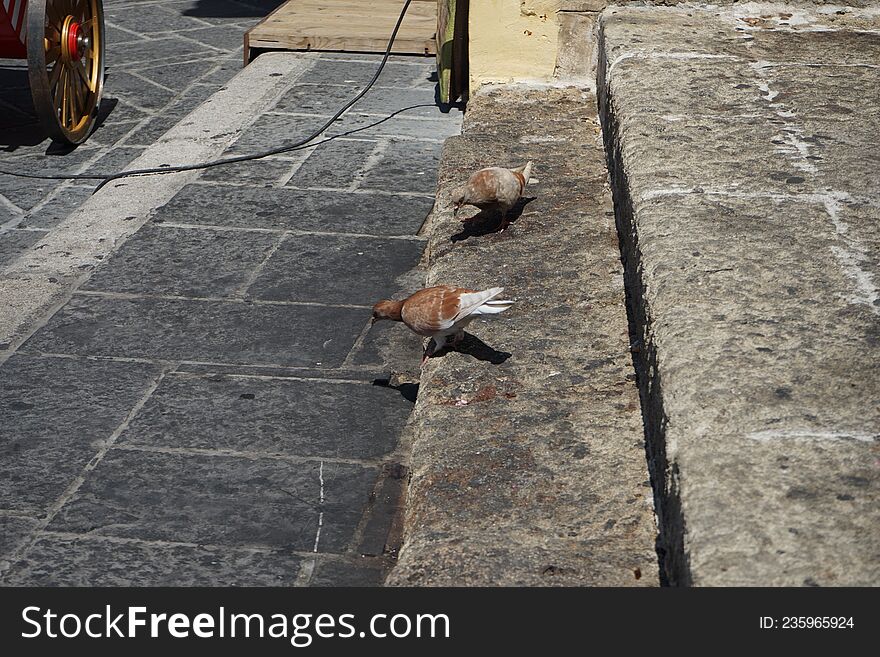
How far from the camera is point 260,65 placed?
22.1ft

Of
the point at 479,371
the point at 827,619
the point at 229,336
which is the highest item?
the point at 827,619

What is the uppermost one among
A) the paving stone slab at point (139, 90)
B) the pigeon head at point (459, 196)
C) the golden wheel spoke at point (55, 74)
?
the pigeon head at point (459, 196)

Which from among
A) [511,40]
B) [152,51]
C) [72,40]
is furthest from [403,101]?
[152,51]

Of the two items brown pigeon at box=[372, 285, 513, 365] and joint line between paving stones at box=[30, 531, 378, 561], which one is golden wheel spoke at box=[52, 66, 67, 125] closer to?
brown pigeon at box=[372, 285, 513, 365]

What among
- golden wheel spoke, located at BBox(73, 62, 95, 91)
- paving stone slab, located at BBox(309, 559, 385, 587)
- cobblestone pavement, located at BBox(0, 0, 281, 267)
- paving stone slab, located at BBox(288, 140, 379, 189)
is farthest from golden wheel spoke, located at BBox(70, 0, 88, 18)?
paving stone slab, located at BBox(309, 559, 385, 587)

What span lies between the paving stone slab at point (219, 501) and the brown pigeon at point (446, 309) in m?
0.40

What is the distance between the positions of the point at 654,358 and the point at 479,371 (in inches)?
23.5

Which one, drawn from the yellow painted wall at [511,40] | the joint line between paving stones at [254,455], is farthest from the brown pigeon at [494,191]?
the yellow painted wall at [511,40]

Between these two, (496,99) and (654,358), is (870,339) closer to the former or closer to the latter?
(654,358)

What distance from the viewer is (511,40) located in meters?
4.47

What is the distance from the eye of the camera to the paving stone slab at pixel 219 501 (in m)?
2.51

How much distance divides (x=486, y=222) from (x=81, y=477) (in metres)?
1.49

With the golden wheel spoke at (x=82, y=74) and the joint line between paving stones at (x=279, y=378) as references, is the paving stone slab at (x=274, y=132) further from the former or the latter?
the joint line between paving stones at (x=279, y=378)

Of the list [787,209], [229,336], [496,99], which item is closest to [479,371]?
[787,209]
